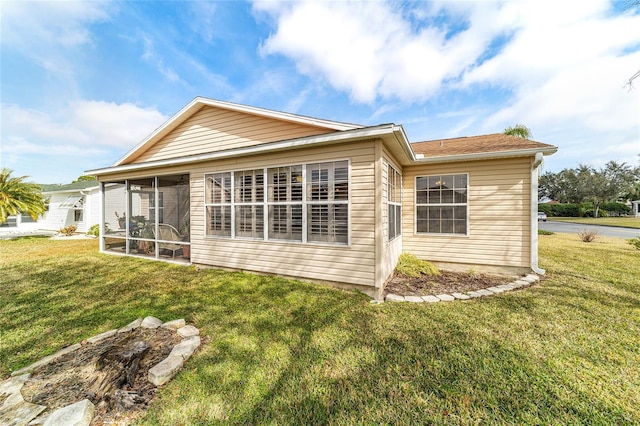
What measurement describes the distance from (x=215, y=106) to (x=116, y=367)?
19.2 feet

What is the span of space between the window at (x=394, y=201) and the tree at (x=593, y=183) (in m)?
44.4

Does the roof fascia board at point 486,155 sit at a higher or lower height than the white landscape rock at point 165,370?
higher

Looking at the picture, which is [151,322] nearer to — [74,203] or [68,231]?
[68,231]

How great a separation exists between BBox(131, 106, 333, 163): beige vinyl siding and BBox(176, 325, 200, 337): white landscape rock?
4.11 meters

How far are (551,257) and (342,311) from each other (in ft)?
25.8

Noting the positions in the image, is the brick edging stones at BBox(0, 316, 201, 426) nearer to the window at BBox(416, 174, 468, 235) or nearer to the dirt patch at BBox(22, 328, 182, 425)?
the dirt patch at BBox(22, 328, 182, 425)

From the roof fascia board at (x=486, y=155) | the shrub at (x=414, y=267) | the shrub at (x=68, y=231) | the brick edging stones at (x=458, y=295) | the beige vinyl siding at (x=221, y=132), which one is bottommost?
the brick edging stones at (x=458, y=295)

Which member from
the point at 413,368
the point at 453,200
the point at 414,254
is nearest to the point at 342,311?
the point at 413,368

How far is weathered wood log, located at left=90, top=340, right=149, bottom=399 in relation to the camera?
85.8 inches

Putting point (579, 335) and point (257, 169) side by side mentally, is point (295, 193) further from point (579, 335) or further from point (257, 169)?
point (579, 335)

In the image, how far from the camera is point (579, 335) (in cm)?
304

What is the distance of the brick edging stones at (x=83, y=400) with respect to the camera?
182 centimetres

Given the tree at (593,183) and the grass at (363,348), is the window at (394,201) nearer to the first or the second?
the grass at (363,348)

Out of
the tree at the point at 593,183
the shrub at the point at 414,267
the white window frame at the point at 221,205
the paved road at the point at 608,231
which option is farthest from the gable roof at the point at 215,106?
the tree at the point at 593,183
